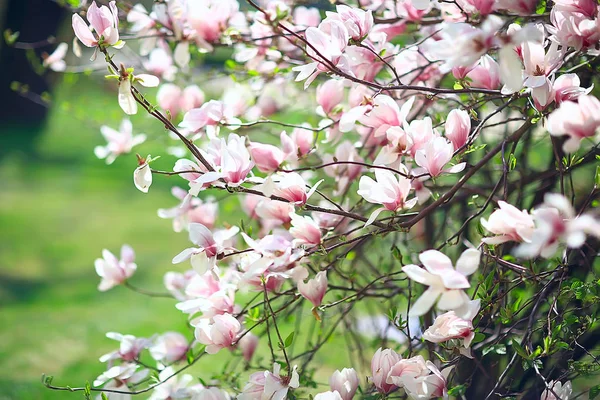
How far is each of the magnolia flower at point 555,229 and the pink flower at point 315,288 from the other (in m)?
0.38

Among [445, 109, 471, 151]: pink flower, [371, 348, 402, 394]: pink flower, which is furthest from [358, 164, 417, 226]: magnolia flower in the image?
[371, 348, 402, 394]: pink flower

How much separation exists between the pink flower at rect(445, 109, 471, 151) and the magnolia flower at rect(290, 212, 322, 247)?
23 cm

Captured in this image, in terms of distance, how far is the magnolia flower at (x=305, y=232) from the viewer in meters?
0.96

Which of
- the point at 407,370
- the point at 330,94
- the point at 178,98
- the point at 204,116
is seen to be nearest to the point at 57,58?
the point at 178,98

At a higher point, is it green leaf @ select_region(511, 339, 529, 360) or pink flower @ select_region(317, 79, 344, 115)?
pink flower @ select_region(317, 79, 344, 115)

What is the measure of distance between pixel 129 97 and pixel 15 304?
6.74 ft

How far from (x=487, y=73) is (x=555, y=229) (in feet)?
1.35

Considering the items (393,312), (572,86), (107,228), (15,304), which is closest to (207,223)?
(393,312)

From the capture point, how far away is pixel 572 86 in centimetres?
91

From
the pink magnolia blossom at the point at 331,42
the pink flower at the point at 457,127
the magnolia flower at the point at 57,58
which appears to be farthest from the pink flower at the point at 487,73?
the magnolia flower at the point at 57,58

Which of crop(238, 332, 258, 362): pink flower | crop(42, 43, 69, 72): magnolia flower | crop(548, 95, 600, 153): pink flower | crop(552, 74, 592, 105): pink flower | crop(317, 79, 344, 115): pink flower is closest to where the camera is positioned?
crop(548, 95, 600, 153): pink flower

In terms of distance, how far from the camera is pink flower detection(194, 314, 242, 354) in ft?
3.40

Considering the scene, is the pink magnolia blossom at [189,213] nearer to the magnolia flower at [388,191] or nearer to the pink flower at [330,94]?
the pink flower at [330,94]

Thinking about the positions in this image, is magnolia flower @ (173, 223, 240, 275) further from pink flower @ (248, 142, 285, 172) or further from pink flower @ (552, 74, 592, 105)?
pink flower @ (552, 74, 592, 105)
